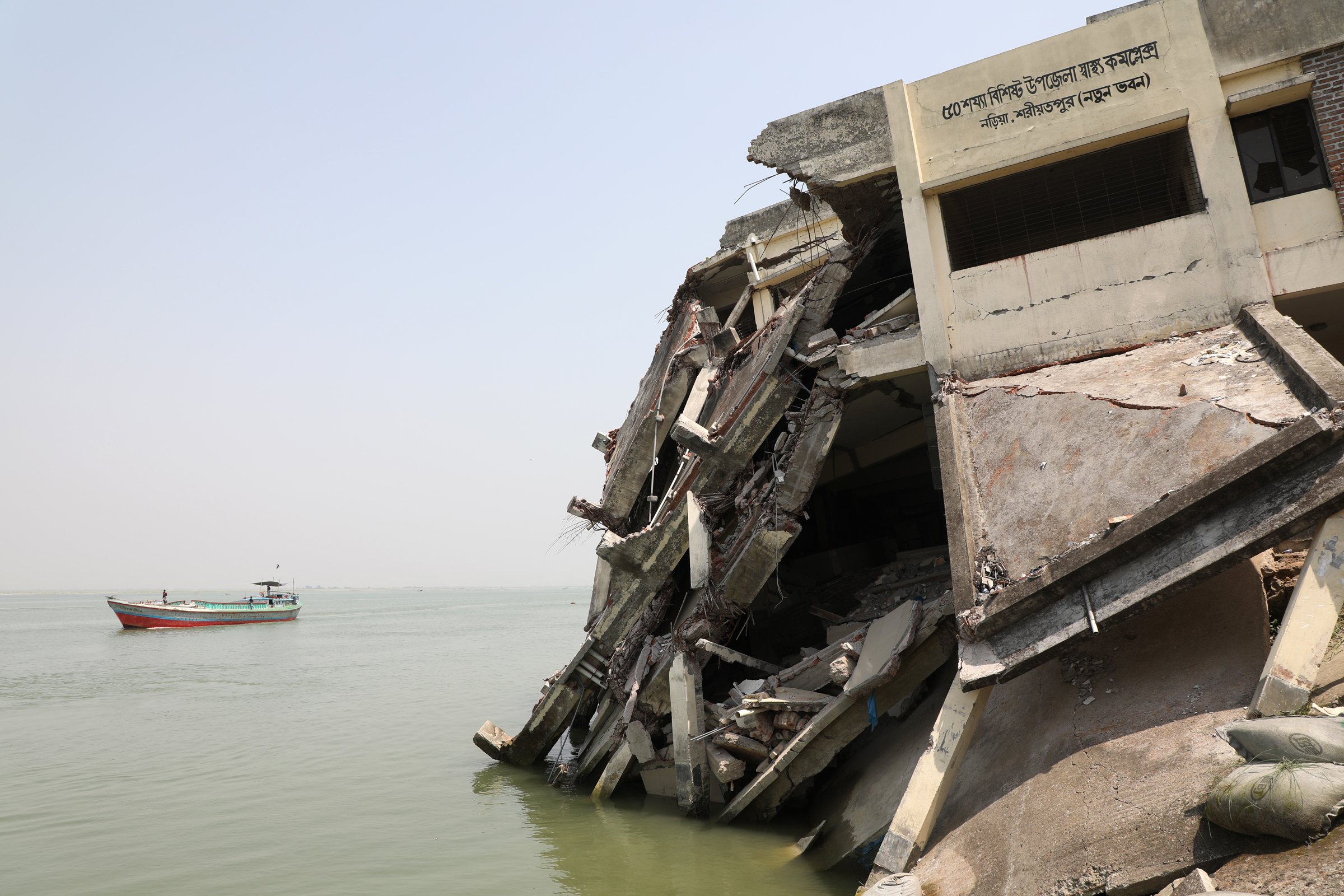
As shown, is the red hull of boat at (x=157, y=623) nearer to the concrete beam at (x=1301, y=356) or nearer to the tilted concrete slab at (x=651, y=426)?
the tilted concrete slab at (x=651, y=426)

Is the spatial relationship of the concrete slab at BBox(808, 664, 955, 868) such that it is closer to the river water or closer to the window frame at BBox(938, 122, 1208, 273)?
the river water

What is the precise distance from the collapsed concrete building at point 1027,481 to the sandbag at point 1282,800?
100 mm

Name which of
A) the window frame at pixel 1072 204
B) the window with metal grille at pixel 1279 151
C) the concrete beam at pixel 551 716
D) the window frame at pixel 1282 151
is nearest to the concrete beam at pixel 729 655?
the concrete beam at pixel 551 716

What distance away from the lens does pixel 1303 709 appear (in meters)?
4.80

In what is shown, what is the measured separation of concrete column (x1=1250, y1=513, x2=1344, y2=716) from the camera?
4.85 m

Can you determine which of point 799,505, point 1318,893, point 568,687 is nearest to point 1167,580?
point 1318,893

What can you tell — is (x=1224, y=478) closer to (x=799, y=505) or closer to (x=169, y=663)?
(x=799, y=505)

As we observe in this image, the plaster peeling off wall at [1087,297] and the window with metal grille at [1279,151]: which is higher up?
the window with metal grille at [1279,151]

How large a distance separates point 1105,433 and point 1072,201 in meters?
3.74

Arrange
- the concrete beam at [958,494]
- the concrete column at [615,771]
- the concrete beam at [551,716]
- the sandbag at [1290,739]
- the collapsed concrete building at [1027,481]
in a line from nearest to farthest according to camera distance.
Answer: the sandbag at [1290,739] → the collapsed concrete building at [1027,481] → the concrete beam at [958,494] → the concrete column at [615,771] → the concrete beam at [551,716]

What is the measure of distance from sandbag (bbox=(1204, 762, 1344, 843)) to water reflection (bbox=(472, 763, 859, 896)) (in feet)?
12.2

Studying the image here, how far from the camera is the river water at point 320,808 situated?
832cm

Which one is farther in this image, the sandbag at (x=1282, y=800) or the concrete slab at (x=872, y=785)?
the concrete slab at (x=872, y=785)

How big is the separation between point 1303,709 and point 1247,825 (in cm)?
110
